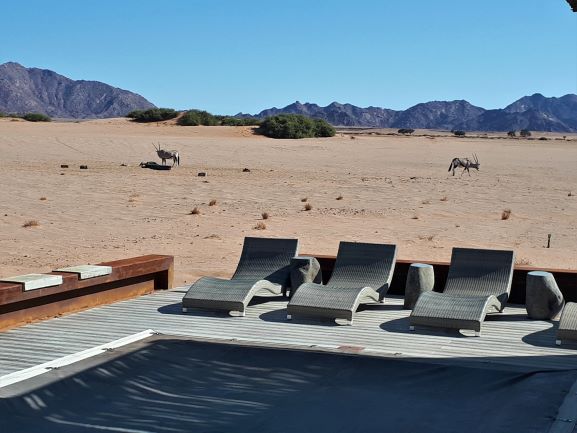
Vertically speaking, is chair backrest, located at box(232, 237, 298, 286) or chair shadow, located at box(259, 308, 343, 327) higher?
chair backrest, located at box(232, 237, 298, 286)

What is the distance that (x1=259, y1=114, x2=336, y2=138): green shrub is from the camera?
53.0 m

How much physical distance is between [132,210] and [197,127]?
38.4 m

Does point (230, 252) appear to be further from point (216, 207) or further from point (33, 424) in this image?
point (33, 424)

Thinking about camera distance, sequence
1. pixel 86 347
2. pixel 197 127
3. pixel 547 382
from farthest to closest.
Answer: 1. pixel 197 127
2. pixel 86 347
3. pixel 547 382

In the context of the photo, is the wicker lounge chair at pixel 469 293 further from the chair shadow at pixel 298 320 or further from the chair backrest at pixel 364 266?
the chair shadow at pixel 298 320

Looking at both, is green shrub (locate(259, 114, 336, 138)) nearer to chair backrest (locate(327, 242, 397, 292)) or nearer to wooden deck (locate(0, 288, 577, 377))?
chair backrest (locate(327, 242, 397, 292))

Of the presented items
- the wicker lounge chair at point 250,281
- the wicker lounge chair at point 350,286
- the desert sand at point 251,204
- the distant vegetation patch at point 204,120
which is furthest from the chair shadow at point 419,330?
the distant vegetation patch at point 204,120

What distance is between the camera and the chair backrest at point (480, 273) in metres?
8.80

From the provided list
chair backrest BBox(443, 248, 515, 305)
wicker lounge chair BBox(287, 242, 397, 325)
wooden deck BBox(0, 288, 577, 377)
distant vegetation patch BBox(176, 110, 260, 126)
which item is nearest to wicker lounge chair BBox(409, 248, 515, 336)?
chair backrest BBox(443, 248, 515, 305)

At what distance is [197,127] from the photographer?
58.8 meters

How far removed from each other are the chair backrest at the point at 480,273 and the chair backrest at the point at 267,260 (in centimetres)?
173

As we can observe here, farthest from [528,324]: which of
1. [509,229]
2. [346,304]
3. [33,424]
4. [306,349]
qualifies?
[509,229]

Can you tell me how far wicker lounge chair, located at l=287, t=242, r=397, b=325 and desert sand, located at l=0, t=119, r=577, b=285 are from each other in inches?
129

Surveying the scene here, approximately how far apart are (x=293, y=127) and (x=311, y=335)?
46183mm
